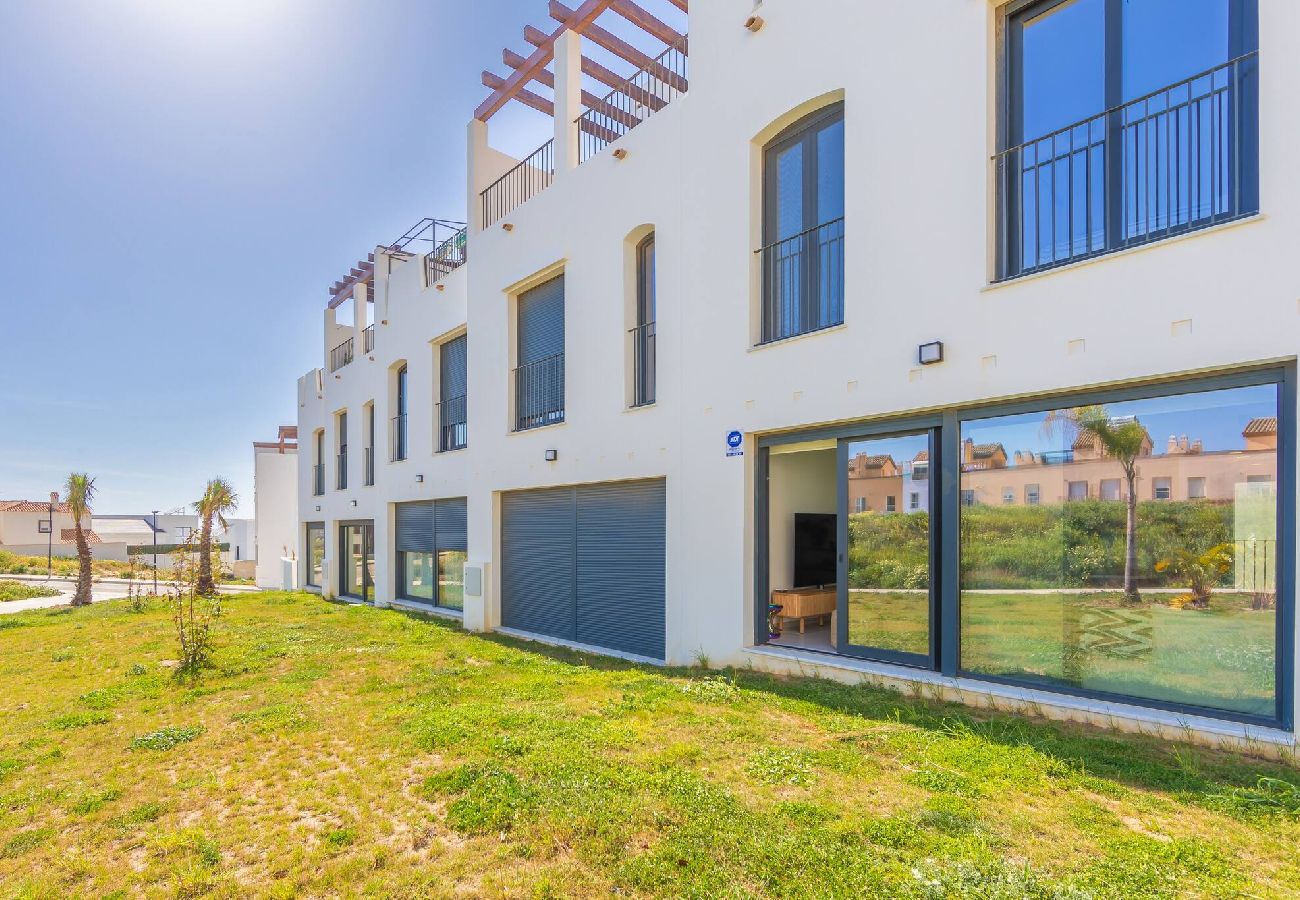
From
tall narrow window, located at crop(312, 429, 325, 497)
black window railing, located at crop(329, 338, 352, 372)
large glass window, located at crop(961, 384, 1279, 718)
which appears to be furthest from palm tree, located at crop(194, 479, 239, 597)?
large glass window, located at crop(961, 384, 1279, 718)

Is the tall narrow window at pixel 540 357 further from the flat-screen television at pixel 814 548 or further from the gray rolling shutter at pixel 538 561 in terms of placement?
the flat-screen television at pixel 814 548

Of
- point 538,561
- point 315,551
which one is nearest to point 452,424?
point 538,561

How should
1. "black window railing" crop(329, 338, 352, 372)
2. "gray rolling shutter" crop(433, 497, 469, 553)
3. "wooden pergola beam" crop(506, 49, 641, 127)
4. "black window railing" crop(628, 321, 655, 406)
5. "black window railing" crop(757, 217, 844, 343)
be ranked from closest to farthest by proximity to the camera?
"black window railing" crop(757, 217, 844, 343)
"black window railing" crop(628, 321, 655, 406)
"wooden pergola beam" crop(506, 49, 641, 127)
"gray rolling shutter" crop(433, 497, 469, 553)
"black window railing" crop(329, 338, 352, 372)

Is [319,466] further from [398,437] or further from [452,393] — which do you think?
[452,393]

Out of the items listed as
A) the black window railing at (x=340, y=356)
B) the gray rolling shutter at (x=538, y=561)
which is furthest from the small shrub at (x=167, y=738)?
the black window railing at (x=340, y=356)

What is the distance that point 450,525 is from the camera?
13734 mm

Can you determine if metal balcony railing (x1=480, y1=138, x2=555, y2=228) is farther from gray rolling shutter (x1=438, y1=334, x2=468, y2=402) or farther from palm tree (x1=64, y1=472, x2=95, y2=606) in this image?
palm tree (x1=64, y1=472, x2=95, y2=606)

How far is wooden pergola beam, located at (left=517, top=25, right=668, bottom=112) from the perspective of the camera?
33.9 feet

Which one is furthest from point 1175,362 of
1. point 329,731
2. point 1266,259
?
point 329,731

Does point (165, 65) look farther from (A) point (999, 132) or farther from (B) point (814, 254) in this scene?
(A) point (999, 132)

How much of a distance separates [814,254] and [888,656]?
4179mm

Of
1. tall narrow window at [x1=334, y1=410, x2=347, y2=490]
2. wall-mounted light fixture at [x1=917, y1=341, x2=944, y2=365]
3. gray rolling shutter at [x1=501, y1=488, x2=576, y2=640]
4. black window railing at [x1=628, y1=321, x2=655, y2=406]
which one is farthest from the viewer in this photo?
tall narrow window at [x1=334, y1=410, x2=347, y2=490]

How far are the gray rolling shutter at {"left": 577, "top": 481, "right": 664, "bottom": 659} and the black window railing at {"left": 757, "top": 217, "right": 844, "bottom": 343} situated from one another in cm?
270

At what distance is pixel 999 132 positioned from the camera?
18.5 ft
